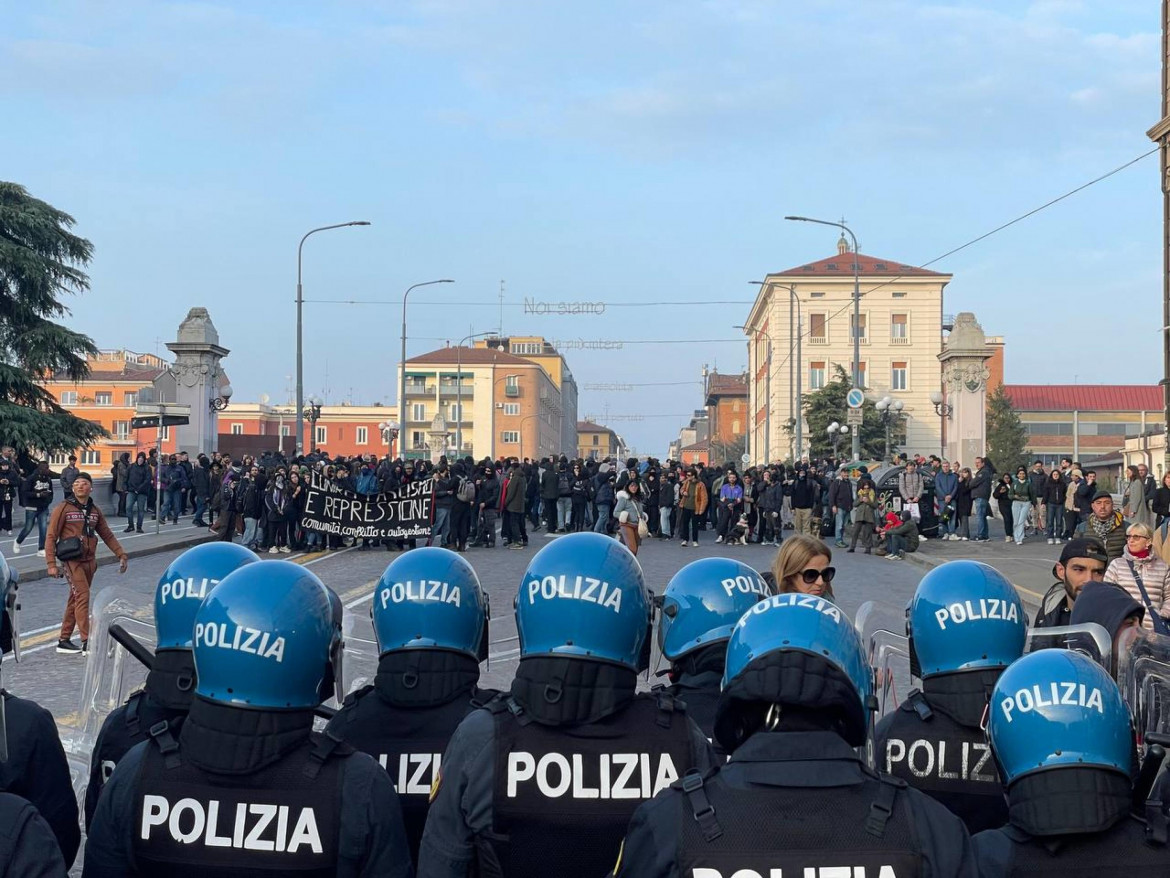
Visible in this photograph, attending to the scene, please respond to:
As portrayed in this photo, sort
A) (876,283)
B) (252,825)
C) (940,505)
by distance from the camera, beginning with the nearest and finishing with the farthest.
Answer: (252,825)
(940,505)
(876,283)

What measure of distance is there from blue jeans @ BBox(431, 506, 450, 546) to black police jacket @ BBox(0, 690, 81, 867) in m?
20.9

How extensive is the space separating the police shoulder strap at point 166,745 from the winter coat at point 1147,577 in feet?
22.8

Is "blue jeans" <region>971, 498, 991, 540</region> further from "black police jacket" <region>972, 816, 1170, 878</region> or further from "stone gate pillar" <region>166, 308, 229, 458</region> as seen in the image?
"black police jacket" <region>972, 816, 1170, 878</region>

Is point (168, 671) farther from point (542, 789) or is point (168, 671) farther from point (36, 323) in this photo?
point (36, 323)

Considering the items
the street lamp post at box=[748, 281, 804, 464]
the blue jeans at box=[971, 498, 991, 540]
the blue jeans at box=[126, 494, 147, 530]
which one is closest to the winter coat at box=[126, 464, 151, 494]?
the blue jeans at box=[126, 494, 147, 530]

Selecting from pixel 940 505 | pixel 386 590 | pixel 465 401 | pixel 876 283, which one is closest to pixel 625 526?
pixel 940 505

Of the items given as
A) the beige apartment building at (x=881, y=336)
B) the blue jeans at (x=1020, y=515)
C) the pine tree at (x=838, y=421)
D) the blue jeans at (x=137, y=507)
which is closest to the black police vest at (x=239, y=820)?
the blue jeans at (x=137, y=507)

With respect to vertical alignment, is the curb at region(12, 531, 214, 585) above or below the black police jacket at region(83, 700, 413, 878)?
below

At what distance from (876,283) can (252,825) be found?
84.5 metres

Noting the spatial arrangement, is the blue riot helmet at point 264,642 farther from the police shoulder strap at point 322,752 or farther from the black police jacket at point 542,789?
the black police jacket at point 542,789

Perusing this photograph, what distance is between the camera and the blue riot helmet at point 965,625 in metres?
4.05

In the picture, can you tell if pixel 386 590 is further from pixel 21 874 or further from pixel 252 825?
pixel 21 874

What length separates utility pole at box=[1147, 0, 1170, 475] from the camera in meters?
33.2

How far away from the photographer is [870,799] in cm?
A: 236
